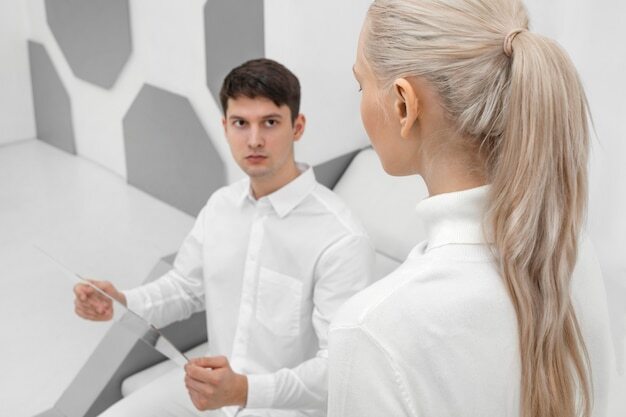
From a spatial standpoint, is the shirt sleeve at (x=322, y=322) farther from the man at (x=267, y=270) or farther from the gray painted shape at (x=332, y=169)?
the gray painted shape at (x=332, y=169)

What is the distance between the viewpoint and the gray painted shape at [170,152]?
225 centimetres

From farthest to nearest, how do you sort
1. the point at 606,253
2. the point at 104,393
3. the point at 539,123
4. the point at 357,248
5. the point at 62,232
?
the point at 62,232 < the point at 104,393 < the point at 606,253 < the point at 357,248 < the point at 539,123

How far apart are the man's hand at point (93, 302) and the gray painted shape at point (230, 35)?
721 mm

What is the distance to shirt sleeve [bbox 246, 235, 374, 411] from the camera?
4.56ft

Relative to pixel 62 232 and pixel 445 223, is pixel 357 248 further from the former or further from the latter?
pixel 62 232

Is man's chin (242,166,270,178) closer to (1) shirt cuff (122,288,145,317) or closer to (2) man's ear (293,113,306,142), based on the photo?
(2) man's ear (293,113,306,142)

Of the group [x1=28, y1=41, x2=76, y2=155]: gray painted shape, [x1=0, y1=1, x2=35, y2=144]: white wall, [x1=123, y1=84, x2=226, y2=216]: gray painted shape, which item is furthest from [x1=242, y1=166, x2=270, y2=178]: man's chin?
[x1=0, y1=1, x2=35, y2=144]: white wall

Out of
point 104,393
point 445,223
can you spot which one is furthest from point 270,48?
point 445,223

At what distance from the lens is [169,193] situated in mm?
2451

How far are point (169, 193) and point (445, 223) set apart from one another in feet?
5.86

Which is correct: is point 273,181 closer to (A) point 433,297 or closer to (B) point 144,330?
(B) point 144,330

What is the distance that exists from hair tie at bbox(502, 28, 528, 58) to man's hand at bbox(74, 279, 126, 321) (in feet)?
3.15

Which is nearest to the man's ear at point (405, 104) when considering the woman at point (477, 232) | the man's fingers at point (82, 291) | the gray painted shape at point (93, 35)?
the woman at point (477, 232)

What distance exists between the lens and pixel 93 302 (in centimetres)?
150
